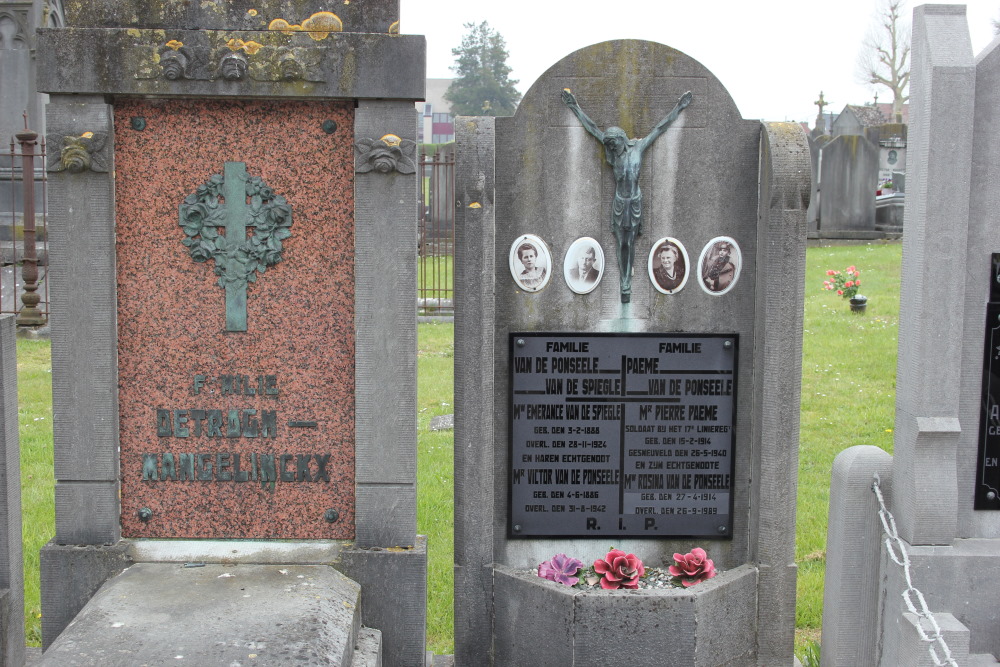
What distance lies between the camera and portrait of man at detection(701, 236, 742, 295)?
4719 mm

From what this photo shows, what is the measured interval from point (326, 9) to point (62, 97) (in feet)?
3.87

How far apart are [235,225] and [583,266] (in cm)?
160

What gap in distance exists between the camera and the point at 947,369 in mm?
4141

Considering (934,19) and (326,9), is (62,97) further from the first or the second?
(934,19)

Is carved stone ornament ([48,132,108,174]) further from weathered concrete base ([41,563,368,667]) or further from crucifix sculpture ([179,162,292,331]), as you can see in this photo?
weathered concrete base ([41,563,368,667])

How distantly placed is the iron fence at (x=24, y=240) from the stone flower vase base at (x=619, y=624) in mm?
7410

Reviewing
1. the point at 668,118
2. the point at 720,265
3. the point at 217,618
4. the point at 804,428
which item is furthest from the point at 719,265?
the point at 804,428

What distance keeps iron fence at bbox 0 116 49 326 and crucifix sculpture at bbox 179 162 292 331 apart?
6.56m

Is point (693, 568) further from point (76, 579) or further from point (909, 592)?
point (76, 579)

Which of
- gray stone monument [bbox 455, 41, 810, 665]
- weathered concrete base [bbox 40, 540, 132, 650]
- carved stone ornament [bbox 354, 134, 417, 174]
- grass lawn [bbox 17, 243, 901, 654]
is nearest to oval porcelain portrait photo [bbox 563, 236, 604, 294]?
gray stone monument [bbox 455, 41, 810, 665]

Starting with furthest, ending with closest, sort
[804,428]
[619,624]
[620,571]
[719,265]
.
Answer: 1. [804,428]
2. [719,265]
3. [620,571]
4. [619,624]

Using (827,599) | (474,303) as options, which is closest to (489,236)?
(474,303)

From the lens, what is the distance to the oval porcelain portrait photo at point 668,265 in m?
4.70

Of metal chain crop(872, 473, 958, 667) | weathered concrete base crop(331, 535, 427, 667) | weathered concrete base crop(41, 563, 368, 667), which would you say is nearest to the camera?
weathered concrete base crop(41, 563, 368, 667)
